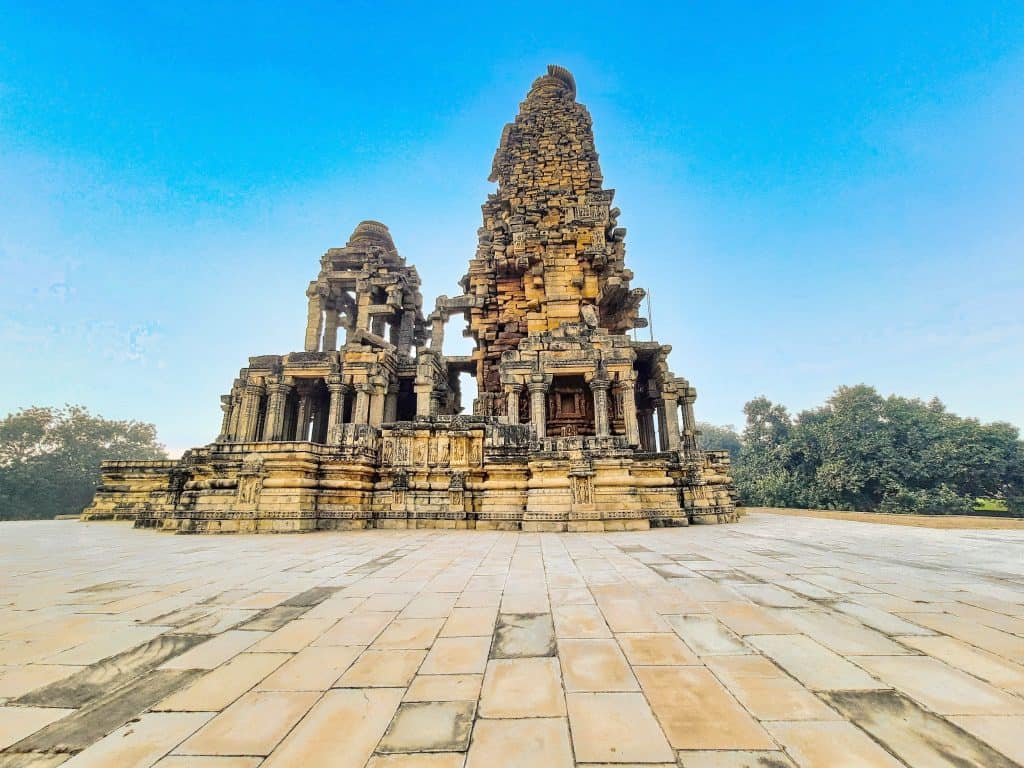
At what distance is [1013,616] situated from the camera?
2.98m

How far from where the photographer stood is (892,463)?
2708cm

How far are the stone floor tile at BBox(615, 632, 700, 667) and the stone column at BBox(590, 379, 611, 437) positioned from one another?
1247cm

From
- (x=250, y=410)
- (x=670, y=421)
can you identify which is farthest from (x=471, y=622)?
(x=250, y=410)

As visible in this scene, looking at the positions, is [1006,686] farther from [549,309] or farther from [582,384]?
[549,309]

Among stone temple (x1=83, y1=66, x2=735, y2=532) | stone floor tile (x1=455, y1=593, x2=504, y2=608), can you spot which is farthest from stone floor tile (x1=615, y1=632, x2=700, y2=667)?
stone temple (x1=83, y1=66, x2=735, y2=532)

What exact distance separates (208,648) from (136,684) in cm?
44

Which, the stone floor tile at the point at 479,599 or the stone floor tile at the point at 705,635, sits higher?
the stone floor tile at the point at 705,635

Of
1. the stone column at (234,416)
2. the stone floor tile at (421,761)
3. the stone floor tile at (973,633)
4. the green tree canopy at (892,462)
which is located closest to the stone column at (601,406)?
the stone floor tile at (973,633)

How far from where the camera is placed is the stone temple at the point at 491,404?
9.32m

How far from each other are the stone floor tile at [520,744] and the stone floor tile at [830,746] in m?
0.79

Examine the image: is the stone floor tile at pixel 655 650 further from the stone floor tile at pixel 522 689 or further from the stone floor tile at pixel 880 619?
the stone floor tile at pixel 880 619

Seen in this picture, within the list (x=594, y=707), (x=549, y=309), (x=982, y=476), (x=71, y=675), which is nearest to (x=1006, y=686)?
(x=594, y=707)

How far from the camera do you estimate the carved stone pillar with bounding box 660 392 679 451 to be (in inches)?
695

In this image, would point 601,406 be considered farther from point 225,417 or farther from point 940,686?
point 225,417
